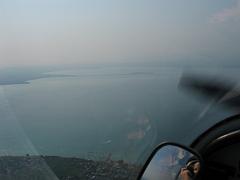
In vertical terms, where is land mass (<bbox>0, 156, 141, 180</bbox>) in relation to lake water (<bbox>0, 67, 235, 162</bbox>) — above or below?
below

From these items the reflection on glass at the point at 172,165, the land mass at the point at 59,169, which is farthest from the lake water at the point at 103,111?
the reflection on glass at the point at 172,165

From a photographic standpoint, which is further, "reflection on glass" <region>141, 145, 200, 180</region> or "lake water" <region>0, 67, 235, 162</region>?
"lake water" <region>0, 67, 235, 162</region>

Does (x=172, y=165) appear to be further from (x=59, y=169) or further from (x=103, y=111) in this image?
(x=59, y=169)

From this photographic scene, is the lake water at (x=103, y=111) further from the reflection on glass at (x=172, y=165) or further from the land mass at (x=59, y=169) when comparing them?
the reflection on glass at (x=172, y=165)

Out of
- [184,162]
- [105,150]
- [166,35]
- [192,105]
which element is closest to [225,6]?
[166,35]

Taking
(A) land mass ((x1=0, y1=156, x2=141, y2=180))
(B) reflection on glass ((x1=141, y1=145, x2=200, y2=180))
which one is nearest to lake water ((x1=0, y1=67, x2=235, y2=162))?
(A) land mass ((x1=0, y1=156, x2=141, y2=180))

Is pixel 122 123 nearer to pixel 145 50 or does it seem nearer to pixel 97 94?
pixel 97 94

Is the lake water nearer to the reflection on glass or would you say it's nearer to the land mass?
the land mass
